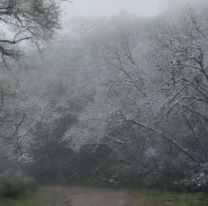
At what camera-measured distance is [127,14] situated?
42500 millimetres

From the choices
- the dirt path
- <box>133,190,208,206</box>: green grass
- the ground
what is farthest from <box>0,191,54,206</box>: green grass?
<box>133,190,208,206</box>: green grass

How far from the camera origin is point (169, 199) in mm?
17828

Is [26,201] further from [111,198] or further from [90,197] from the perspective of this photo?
[111,198]

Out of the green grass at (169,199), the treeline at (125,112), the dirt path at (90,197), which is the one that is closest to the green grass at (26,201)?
the dirt path at (90,197)

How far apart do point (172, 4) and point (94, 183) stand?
22703mm

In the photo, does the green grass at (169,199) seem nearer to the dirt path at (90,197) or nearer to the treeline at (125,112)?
the dirt path at (90,197)

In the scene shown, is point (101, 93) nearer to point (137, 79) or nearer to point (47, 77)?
point (137, 79)

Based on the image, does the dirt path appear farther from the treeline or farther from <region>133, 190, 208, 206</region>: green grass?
the treeline

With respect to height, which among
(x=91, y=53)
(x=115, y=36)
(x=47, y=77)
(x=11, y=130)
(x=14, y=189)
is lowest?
(x=14, y=189)

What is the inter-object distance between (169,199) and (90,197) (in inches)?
149

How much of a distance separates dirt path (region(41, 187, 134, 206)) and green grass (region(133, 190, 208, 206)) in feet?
1.82

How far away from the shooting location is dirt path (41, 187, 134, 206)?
17.6 m

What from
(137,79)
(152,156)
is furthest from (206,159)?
(137,79)

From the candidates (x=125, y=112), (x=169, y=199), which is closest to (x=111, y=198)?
(x=169, y=199)
